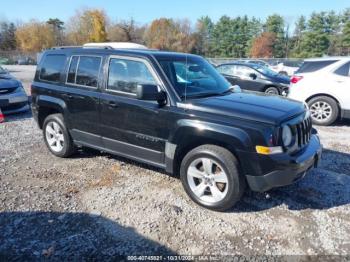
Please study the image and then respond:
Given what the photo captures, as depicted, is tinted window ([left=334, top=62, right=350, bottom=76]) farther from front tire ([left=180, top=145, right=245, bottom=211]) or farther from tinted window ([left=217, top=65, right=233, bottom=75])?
front tire ([left=180, top=145, right=245, bottom=211])

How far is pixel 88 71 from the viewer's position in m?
4.84

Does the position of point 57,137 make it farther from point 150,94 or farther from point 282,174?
point 282,174

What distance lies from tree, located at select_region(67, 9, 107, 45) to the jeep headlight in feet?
242

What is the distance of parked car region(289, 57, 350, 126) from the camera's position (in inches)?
310

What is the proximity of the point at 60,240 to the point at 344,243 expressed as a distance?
120 inches

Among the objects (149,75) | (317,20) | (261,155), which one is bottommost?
(261,155)

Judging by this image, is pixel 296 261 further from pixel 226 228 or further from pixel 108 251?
pixel 108 251

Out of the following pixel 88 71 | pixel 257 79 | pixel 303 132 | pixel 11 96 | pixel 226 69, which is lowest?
pixel 11 96

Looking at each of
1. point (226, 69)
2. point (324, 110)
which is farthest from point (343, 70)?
point (226, 69)

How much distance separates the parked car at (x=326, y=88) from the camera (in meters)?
7.88

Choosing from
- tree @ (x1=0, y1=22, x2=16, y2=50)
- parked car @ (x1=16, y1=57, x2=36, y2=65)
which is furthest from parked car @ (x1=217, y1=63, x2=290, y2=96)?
tree @ (x1=0, y1=22, x2=16, y2=50)

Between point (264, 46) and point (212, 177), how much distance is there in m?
74.6

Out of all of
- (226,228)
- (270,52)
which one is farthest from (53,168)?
(270,52)

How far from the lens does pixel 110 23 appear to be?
3295 inches
